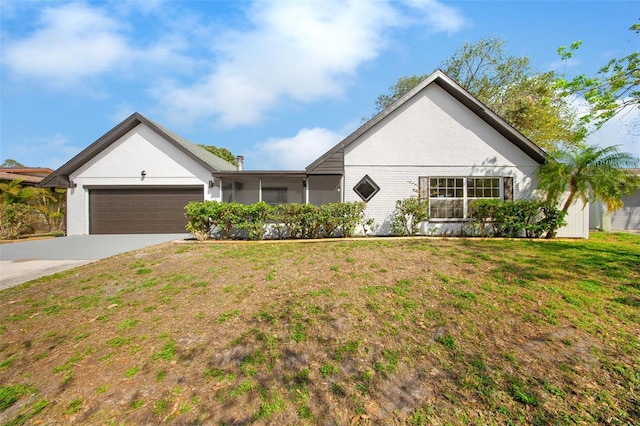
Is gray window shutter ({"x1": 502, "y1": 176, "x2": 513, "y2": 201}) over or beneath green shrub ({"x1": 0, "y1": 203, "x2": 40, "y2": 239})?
over

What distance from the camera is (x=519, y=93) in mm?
19422

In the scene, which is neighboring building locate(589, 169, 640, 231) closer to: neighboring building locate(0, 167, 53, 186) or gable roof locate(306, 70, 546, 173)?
gable roof locate(306, 70, 546, 173)

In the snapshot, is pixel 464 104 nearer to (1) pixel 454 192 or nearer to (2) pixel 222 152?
(1) pixel 454 192

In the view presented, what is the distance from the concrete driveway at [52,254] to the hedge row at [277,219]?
2322 millimetres

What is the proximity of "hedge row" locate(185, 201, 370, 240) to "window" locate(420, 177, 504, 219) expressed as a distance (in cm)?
296

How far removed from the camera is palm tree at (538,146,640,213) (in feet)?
30.3

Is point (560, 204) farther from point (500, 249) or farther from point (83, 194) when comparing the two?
point (83, 194)

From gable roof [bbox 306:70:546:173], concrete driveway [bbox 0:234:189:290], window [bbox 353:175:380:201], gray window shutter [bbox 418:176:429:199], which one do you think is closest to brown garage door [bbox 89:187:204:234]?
concrete driveway [bbox 0:234:189:290]

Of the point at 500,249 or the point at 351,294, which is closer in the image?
the point at 351,294

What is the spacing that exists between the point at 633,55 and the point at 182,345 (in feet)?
48.6

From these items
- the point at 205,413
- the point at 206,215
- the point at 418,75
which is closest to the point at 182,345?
the point at 205,413

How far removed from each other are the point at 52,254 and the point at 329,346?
1037 centimetres

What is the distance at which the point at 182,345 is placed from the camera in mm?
3545

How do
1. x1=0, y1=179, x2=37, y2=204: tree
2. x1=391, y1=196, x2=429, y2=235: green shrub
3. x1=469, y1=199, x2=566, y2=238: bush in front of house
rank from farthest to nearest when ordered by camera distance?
x1=0, y1=179, x2=37, y2=204: tree < x1=391, y1=196, x2=429, y2=235: green shrub < x1=469, y1=199, x2=566, y2=238: bush in front of house
